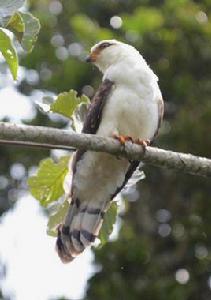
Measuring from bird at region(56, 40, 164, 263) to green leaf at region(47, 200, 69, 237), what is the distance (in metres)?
0.05

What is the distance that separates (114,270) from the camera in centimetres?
700

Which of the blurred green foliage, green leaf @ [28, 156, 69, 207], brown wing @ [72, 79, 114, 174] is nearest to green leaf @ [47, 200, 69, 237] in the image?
green leaf @ [28, 156, 69, 207]

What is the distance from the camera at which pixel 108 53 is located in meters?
6.19

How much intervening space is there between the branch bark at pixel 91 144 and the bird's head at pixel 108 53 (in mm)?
1408

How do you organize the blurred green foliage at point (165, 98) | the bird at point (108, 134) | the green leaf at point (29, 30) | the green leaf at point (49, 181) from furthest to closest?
the blurred green foliage at point (165, 98)
the bird at point (108, 134)
the green leaf at point (49, 181)
the green leaf at point (29, 30)

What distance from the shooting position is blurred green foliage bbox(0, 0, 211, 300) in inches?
312

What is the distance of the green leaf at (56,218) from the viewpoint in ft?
16.9

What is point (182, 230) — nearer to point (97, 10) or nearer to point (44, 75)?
point (44, 75)

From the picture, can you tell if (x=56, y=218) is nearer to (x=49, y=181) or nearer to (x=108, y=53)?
(x=49, y=181)

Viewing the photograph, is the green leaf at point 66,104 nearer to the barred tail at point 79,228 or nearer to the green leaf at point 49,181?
the green leaf at point 49,181

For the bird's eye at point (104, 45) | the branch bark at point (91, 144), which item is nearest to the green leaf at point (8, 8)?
the branch bark at point (91, 144)

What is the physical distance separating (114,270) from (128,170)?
1614 mm

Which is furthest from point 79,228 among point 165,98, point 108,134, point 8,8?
point 165,98

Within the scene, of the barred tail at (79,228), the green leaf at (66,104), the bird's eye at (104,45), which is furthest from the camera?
the bird's eye at (104,45)
